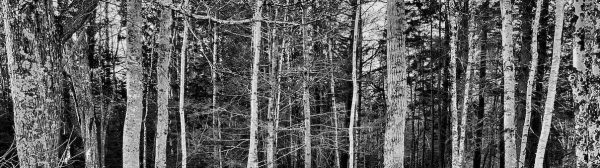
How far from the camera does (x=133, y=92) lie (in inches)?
229

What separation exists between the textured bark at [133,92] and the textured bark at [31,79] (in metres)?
3.07

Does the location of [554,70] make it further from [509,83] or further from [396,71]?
[396,71]

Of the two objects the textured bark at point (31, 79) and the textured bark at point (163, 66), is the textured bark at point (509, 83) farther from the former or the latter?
the textured bark at point (31, 79)

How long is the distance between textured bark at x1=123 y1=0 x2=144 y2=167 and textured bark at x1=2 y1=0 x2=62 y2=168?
3068 mm

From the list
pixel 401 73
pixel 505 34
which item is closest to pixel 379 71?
pixel 505 34

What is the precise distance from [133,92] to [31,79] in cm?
319

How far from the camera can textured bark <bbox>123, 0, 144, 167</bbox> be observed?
18.9 feet

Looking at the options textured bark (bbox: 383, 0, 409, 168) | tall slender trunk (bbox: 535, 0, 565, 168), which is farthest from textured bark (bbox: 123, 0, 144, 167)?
tall slender trunk (bbox: 535, 0, 565, 168)

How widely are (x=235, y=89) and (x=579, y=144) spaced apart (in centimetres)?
1316

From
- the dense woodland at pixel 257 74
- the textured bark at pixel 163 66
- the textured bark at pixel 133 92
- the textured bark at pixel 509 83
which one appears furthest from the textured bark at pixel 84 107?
the textured bark at pixel 509 83

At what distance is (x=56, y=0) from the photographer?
888cm

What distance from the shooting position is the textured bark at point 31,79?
265cm

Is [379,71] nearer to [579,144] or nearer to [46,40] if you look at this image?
[579,144]

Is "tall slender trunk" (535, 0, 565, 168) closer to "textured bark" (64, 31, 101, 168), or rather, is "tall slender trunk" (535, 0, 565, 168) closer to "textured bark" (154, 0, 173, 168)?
"textured bark" (154, 0, 173, 168)
